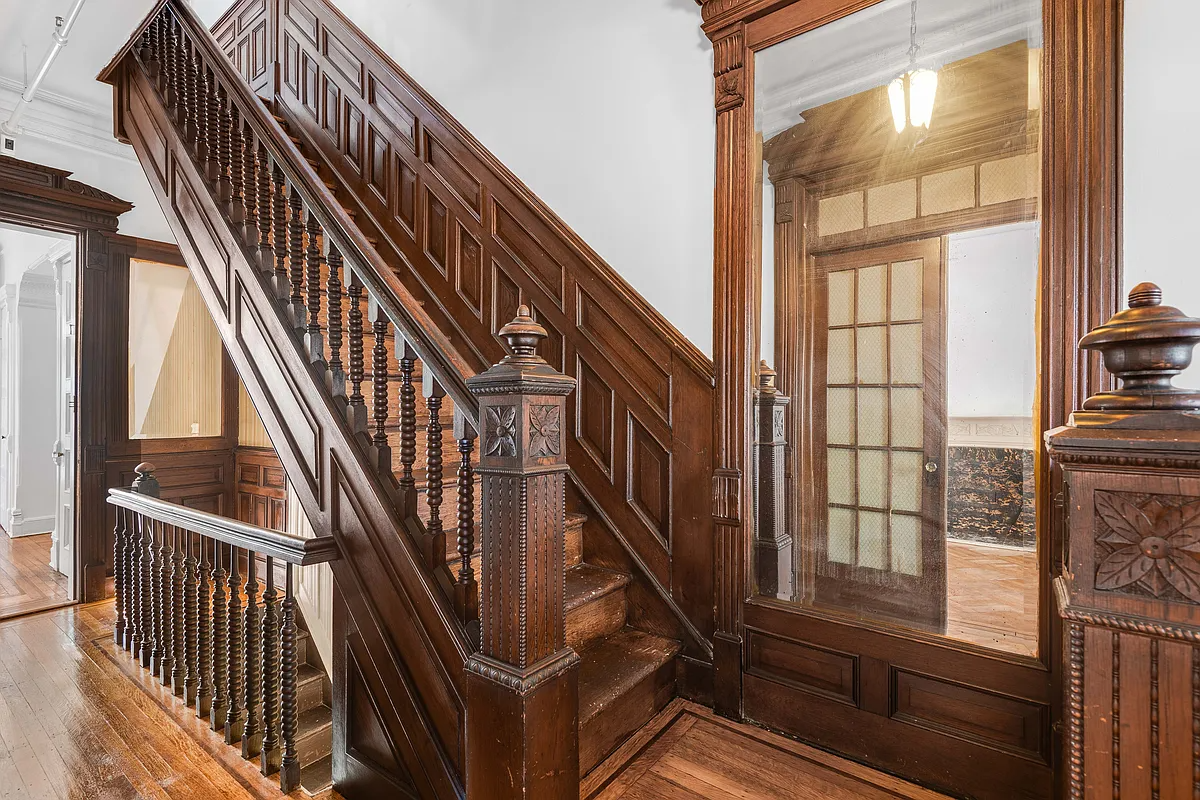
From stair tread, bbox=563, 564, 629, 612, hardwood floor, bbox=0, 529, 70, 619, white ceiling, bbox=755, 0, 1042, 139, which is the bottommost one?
hardwood floor, bbox=0, 529, 70, 619

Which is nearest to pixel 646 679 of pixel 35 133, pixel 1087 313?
pixel 1087 313

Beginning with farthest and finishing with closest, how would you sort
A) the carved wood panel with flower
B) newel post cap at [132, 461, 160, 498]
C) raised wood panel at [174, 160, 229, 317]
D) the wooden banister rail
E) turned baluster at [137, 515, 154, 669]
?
newel post cap at [132, 461, 160, 498]
turned baluster at [137, 515, 154, 669]
raised wood panel at [174, 160, 229, 317]
the wooden banister rail
the carved wood panel with flower

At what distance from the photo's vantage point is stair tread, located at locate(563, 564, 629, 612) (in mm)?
1984

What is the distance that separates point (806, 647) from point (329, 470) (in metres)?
1.68

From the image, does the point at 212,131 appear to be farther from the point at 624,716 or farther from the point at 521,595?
the point at 624,716

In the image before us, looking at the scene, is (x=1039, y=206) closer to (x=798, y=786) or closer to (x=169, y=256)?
(x=798, y=786)

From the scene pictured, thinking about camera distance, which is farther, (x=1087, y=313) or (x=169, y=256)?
(x=169, y=256)

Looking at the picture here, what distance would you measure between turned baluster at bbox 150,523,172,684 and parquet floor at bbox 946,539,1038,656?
305cm

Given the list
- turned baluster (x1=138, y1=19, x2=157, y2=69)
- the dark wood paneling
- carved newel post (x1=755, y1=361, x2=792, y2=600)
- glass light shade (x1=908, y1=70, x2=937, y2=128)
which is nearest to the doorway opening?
the dark wood paneling

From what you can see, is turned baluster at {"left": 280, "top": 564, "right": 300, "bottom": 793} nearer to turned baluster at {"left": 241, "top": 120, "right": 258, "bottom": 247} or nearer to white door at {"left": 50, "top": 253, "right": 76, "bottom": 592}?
turned baluster at {"left": 241, "top": 120, "right": 258, "bottom": 247}

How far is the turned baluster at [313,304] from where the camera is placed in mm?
1944

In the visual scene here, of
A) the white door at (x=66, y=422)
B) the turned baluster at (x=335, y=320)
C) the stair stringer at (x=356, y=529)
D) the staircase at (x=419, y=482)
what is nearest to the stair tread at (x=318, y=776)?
the staircase at (x=419, y=482)

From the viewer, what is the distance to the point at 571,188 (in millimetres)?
2598

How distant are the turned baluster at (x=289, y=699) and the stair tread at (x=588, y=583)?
0.90 meters
